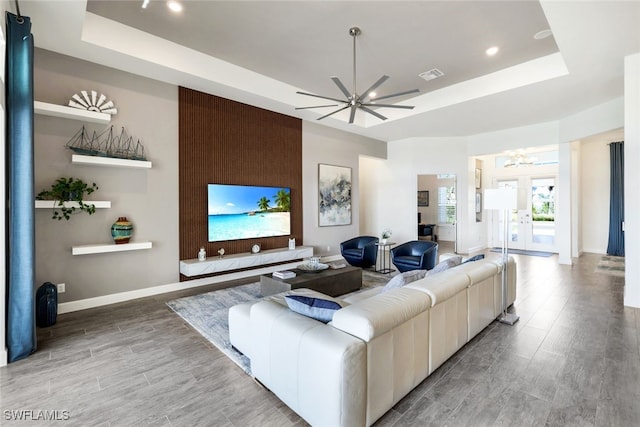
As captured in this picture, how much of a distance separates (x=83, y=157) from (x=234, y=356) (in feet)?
10.3

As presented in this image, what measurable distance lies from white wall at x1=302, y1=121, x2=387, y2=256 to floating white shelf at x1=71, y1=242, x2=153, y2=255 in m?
3.24

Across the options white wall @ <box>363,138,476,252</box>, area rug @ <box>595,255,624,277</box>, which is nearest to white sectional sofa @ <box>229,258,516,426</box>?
area rug @ <box>595,255,624,277</box>

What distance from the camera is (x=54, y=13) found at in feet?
9.75

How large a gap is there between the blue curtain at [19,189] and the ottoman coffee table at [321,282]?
7.63 feet

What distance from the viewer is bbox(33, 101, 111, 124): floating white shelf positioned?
3.43 meters

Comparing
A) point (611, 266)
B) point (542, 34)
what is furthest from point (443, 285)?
point (611, 266)

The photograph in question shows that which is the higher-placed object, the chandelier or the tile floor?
the chandelier

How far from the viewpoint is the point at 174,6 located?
3.33 meters

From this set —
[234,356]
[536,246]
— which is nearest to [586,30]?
[234,356]

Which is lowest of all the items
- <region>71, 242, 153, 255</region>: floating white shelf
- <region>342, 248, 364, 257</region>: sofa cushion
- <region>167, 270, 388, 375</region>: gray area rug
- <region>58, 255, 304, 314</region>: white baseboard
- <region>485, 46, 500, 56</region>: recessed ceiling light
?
<region>167, 270, 388, 375</region>: gray area rug

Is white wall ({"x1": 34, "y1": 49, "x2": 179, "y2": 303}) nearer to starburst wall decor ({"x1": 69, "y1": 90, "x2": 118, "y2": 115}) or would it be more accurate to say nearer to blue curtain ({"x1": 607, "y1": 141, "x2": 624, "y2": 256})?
starburst wall decor ({"x1": 69, "y1": 90, "x2": 118, "y2": 115})

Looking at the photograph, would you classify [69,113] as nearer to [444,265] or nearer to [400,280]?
[400,280]

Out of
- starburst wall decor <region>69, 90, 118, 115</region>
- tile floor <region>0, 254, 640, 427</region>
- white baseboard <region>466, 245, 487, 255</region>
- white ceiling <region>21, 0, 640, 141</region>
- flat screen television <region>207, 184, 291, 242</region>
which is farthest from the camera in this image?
white baseboard <region>466, 245, 487, 255</region>

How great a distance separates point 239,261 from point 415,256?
3.15 meters
